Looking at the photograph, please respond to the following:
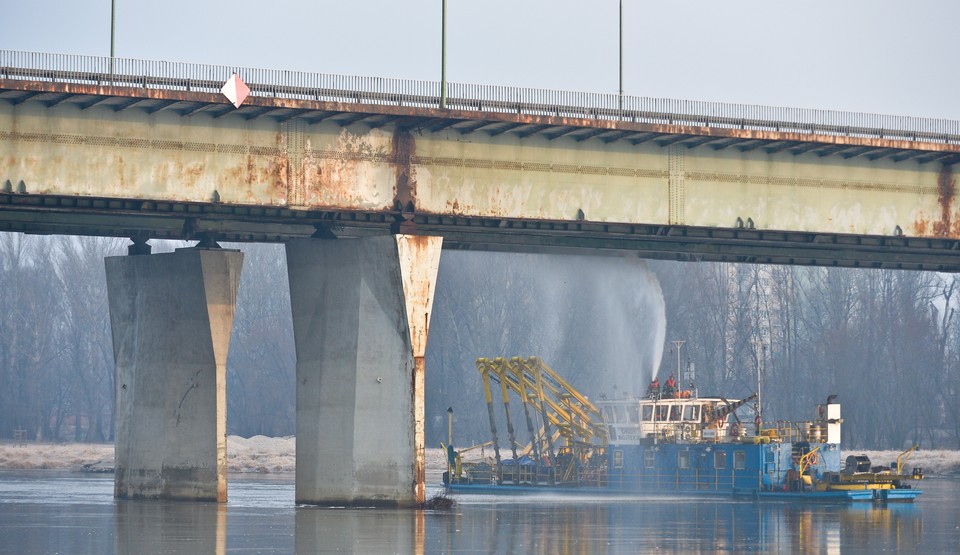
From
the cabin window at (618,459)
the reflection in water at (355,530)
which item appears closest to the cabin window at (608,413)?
the cabin window at (618,459)

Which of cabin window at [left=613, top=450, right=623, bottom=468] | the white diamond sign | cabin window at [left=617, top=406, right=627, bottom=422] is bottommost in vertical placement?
cabin window at [left=613, top=450, right=623, bottom=468]

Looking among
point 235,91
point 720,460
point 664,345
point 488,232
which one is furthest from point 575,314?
point 235,91

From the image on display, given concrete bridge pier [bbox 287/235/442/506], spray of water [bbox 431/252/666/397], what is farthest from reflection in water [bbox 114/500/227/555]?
spray of water [bbox 431/252/666/397]

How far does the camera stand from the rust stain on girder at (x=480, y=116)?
162 feet

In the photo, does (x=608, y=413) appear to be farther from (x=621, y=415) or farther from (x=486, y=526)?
(x=486, y=526)

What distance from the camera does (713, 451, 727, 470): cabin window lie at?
67175 millimetres

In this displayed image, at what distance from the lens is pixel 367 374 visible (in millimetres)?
Result: 54938

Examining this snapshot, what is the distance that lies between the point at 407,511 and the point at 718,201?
1596 centimetres

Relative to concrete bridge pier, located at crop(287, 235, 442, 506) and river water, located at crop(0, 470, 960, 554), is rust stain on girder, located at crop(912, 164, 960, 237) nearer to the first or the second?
river water, located at crop(0, 470, 960, 554)

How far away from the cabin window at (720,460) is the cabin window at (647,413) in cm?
390

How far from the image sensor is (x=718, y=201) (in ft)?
190

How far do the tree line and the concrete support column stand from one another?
141ft

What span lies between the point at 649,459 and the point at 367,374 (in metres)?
18.9

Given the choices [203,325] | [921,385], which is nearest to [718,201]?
[203,325]
